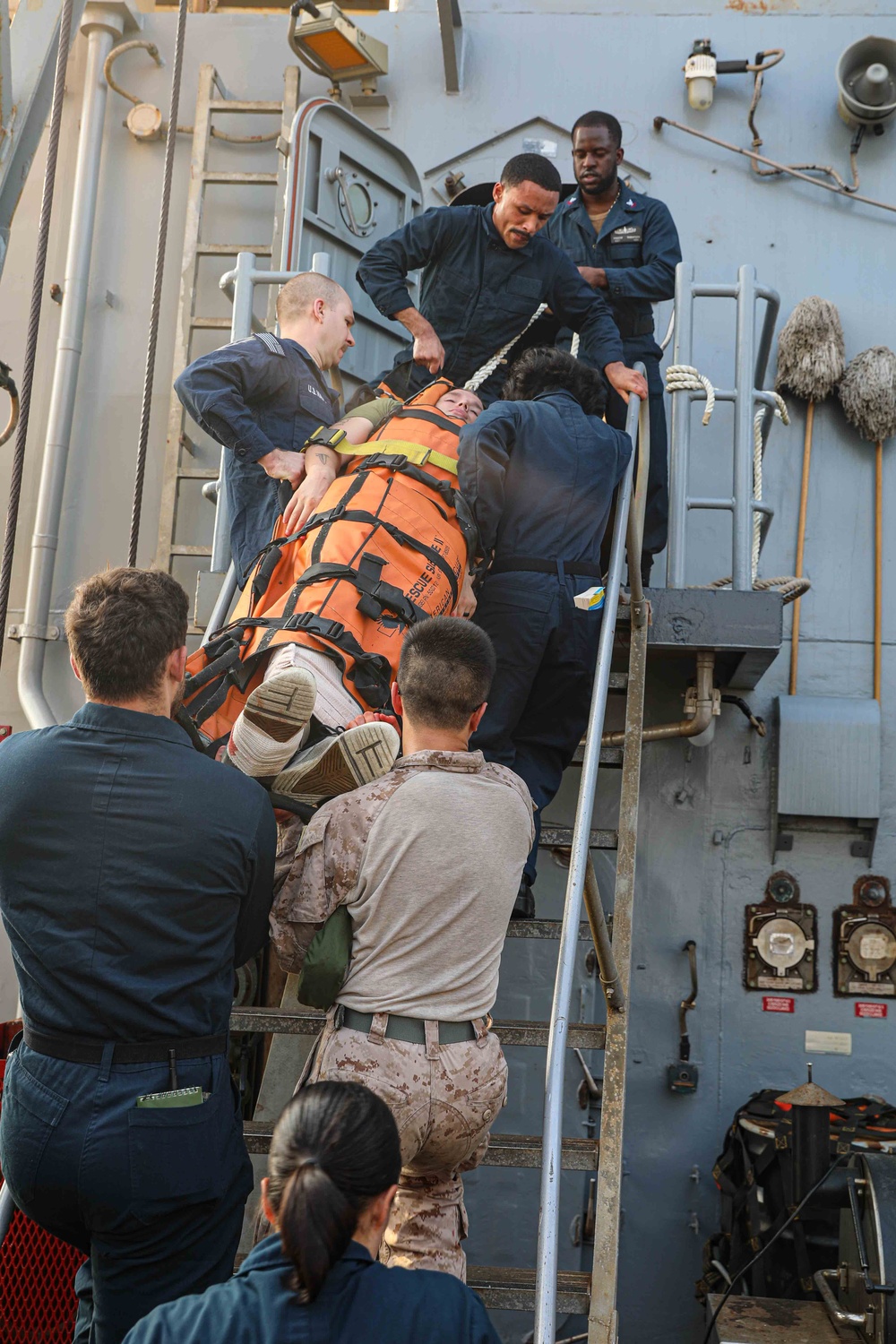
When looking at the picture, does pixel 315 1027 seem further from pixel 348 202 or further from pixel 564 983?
pixel 348 202

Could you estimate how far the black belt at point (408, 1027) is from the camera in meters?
2.31

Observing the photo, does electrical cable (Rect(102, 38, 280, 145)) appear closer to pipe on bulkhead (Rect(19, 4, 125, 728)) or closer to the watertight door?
pipe on bulkhead (Rect(19, 4, 125, 728))

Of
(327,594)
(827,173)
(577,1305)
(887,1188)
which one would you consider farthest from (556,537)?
(827,173)

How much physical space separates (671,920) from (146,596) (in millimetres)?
3842

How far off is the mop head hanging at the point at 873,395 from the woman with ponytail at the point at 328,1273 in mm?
4993

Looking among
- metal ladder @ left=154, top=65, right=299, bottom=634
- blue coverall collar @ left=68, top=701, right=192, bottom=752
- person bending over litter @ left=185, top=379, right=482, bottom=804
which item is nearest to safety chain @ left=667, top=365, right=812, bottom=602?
person bending over litter @ left=185, top=379, right=482, bottom=804

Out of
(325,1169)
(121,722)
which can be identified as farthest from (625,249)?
(325,1169)

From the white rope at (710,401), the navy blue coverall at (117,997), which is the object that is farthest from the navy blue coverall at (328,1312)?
the white rope at (710,401)

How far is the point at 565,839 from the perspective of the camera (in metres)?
3.73

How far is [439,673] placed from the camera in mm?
2508

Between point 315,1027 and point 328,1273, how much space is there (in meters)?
1.56

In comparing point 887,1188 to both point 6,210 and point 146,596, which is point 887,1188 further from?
point 6,210

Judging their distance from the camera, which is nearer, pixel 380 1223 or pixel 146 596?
pixel 380 1223

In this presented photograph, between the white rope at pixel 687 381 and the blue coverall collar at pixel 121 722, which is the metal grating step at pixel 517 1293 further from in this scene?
the white rope at pixel 687 381
